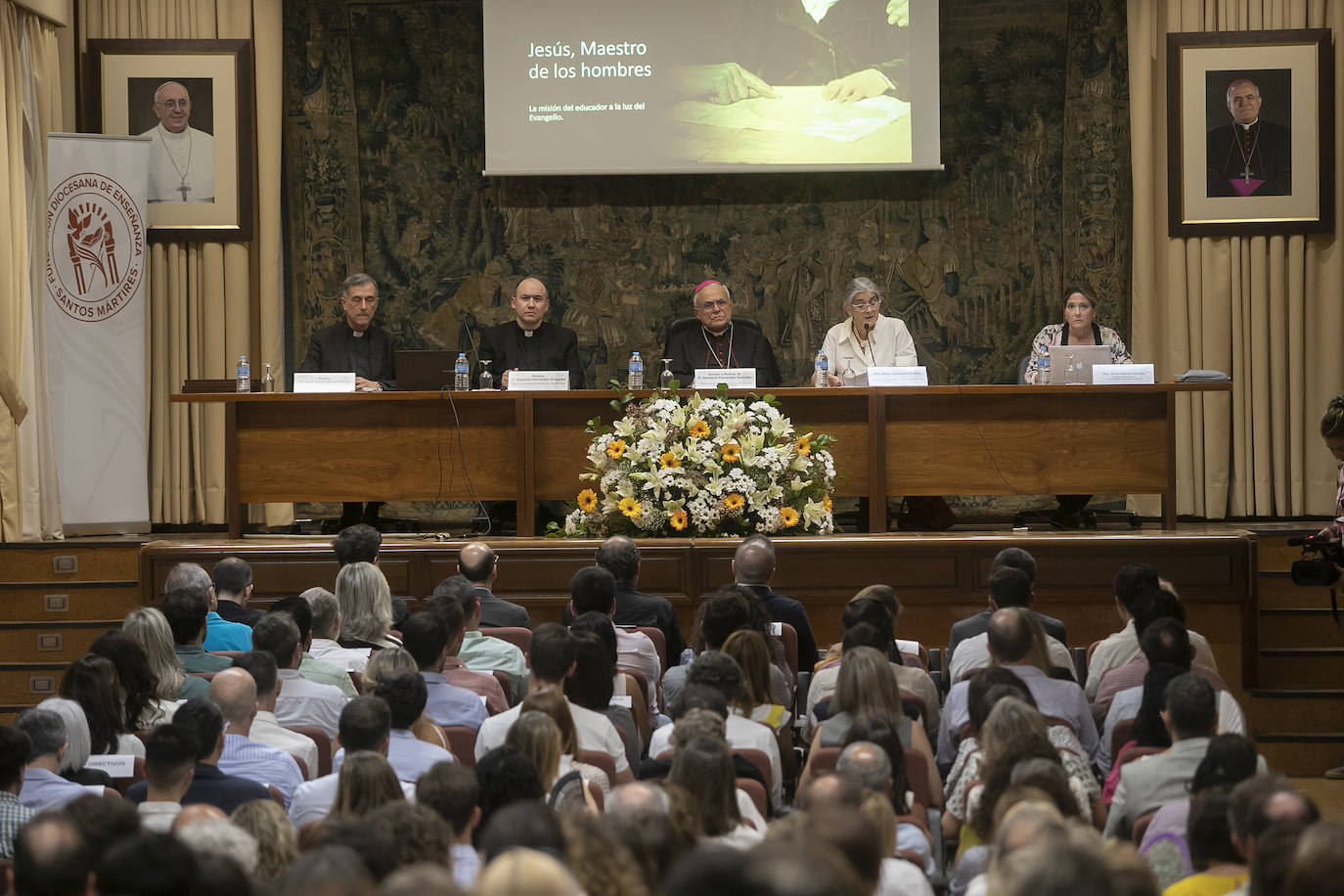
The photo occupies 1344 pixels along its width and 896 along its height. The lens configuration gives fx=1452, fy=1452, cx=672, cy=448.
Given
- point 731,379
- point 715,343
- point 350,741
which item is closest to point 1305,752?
point 731,379

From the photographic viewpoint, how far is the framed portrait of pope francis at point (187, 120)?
364 inches

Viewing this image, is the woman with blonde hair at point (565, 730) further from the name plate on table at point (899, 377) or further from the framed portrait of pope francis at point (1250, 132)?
the framed portrait of pope francis at point (1250, 132)

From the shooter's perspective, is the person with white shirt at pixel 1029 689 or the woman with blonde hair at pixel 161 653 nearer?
Result: the person with white shirt at pixel 1029 689

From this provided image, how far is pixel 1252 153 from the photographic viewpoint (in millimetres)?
9227

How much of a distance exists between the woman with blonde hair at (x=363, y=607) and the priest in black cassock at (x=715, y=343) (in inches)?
133

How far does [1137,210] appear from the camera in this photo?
934 centimetres

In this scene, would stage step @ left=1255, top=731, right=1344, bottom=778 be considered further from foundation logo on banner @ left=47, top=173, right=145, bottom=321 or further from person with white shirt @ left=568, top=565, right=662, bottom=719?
foundation logo on banner @ left=47, top=173, right=145, bottom=321

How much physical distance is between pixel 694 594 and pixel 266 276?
4.25 meters

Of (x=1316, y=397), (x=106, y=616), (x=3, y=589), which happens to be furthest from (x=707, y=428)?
(x=1316, y=397)

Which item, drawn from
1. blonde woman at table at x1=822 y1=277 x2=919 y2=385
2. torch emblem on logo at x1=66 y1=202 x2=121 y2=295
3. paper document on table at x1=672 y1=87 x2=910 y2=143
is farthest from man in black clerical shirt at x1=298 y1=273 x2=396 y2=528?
blonde woman at table at x1=822 y1=277 x2=919 y2=385

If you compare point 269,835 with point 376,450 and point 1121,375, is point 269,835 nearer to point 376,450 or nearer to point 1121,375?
point 376,450

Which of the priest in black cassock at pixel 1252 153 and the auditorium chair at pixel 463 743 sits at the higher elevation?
the priest in black cassock at pixel 1252 153

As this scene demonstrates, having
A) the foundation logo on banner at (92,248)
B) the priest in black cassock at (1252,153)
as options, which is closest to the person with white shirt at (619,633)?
the foundation logo on banner at (92,248)

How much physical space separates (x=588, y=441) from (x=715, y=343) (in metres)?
1.56
